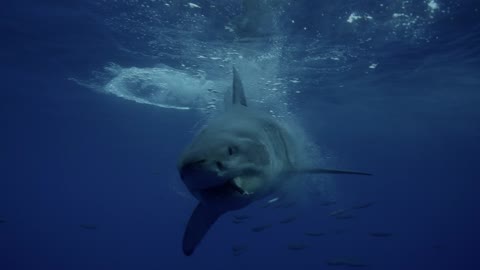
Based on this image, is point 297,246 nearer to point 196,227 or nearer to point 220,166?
point 196,227

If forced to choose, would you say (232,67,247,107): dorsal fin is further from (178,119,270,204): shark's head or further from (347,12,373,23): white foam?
(347,12,373,23): white foam

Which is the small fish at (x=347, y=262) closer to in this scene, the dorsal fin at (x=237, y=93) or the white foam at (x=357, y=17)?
the dorsal fin at (x=237, y=93)

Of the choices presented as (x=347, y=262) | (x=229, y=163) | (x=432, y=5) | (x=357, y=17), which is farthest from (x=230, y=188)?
(x=432, y=5)

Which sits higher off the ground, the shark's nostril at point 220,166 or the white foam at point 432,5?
the white foam at point 432,5

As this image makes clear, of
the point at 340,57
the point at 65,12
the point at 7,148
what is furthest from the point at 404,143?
the point at 7,148

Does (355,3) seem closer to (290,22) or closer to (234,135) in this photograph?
(290,22)

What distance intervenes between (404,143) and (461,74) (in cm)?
3125

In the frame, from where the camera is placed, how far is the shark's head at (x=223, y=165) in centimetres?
246

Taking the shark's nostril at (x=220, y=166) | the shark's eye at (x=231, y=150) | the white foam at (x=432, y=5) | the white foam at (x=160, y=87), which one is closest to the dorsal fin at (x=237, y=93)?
the shark's eye at (x=231, y=150)

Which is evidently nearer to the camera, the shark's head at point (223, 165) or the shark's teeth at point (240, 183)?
the shark's head at point (223, 165)

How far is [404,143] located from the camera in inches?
1998

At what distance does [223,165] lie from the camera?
8.39ft

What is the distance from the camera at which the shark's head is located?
246 cm

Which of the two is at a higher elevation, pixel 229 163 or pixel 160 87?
pixel 229 163
